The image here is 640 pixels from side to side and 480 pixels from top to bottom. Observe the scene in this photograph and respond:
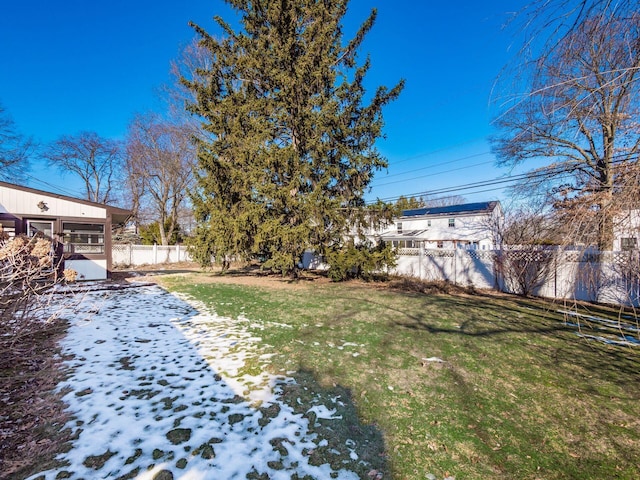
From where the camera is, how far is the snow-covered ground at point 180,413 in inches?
79.7

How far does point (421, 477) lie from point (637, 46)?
10.5 ft

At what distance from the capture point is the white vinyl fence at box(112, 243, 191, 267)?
18.1 meters

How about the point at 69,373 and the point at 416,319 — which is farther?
the point at 416,319

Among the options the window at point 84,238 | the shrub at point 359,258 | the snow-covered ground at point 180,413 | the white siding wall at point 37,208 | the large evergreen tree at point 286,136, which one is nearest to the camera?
the snow-covered ground at point 180,413

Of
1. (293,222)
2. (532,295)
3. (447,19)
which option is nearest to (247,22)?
(293,222)

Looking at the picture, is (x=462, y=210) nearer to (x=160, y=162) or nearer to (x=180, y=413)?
(x=160, y=162)

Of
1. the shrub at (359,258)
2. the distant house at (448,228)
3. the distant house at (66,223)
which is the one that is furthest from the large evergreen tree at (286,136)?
the distant house at (448,228)

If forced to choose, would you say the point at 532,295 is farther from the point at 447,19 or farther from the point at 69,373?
the point at 69,373

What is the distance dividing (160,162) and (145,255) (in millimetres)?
7044

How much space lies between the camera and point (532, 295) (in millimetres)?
8398

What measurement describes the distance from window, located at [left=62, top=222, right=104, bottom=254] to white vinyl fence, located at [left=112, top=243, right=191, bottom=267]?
6.69 meters

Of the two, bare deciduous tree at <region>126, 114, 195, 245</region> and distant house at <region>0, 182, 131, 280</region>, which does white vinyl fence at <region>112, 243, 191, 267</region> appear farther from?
distant house at <region>0, 182, 131, 280</region>

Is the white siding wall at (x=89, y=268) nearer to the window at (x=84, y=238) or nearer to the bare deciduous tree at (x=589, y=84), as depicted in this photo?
the window at (x=84, y=238)

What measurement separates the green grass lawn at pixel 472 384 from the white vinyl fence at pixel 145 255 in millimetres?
15377
